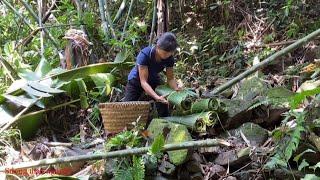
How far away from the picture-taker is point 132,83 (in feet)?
14.1

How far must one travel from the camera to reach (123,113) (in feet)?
12.8

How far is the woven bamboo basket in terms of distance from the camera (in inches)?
153

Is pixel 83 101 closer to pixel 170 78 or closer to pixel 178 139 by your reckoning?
pixel 170 78

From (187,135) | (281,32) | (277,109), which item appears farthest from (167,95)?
(281,32)

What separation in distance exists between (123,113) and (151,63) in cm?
59

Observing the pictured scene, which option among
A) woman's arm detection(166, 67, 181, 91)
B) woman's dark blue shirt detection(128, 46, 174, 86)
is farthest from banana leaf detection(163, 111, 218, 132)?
woman's dark blue shirt detection(128, 46, 174, 86)

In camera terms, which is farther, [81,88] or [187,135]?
[81,88]

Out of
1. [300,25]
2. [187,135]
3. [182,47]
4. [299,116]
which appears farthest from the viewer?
[182,47]

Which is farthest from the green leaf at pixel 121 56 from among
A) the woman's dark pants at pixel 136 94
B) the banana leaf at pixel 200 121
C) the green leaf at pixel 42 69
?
the banana leaf at pixel 200 121

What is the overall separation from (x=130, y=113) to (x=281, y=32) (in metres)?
2.37

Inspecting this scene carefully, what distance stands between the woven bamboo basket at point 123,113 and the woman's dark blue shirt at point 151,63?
1.31 ft

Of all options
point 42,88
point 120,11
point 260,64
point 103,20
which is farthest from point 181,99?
point 120,11

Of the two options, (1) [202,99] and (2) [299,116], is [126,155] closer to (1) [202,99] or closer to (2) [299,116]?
(1) [202,99]

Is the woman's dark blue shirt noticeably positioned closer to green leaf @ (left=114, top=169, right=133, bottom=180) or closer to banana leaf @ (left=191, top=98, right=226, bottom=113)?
banana leaf @ (left=191, top=98, right=226, bottom=113)
